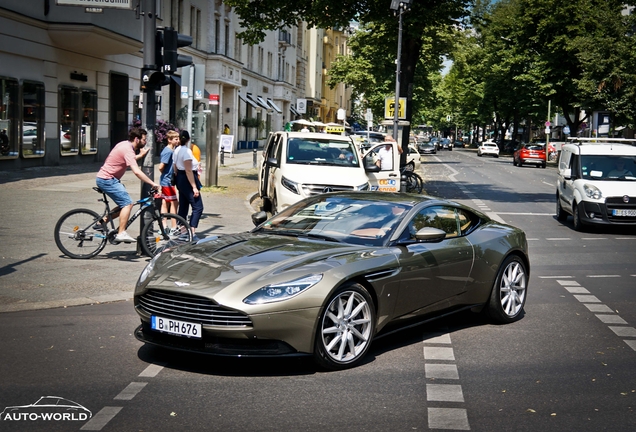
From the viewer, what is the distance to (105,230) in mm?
11922

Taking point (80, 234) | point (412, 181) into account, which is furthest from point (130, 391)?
point (412, 181)

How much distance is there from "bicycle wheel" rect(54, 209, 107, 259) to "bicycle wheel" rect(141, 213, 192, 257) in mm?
593

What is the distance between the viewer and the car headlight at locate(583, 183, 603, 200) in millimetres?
17672

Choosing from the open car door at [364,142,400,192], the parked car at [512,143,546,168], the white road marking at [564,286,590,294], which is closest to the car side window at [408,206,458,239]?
the white road marking at [564,286,590,294]

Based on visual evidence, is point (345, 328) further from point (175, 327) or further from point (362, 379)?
point (175, 327)

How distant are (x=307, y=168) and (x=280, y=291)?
450 inches

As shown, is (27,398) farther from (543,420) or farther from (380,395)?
(543,420)

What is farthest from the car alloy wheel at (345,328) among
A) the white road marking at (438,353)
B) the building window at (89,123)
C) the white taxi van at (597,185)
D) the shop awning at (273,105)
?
the shop awning at (273,105)

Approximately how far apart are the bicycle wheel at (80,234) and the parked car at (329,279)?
13.0ft

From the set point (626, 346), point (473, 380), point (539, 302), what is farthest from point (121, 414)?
point (539, 302)

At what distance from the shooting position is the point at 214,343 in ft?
20.4

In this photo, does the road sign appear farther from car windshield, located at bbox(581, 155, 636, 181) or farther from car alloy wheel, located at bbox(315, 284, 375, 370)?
car windshield, located at bbox(581, 155, 636, 181)

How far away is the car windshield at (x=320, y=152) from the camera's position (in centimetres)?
1803
